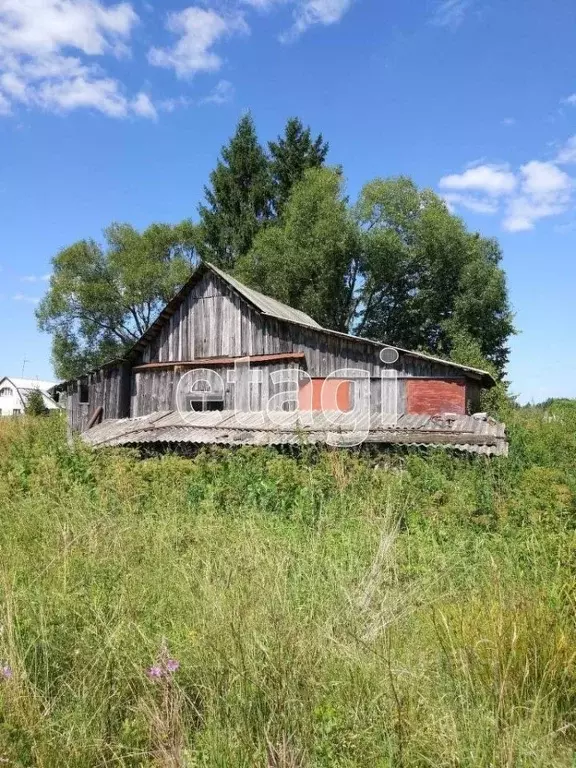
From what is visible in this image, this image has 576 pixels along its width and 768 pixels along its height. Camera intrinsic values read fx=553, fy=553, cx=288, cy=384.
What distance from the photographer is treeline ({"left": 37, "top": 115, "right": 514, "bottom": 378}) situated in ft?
103

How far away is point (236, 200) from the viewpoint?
3803 cm

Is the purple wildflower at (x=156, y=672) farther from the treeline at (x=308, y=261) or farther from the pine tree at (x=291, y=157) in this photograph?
the pine tree at (x=291, y=157)

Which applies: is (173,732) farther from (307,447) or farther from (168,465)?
(307,447)

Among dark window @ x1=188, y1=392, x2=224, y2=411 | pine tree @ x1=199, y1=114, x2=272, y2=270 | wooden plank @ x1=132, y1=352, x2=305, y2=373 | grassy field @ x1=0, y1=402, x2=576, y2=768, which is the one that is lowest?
grassy field @ x1=0, y1=402, x2=576, y2=768

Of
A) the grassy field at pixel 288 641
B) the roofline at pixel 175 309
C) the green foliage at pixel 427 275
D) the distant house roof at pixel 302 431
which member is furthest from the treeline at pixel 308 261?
the grassy field at pixel 288 641

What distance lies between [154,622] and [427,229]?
31005mm

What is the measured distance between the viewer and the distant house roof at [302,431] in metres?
9.96

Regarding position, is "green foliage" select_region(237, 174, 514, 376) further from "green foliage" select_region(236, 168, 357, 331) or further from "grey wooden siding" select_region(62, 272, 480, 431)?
"grey wooden siding" select_region(62, 272, 480, 431)

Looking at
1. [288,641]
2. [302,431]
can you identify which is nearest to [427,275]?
[302,431]

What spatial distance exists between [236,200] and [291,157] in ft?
16.2

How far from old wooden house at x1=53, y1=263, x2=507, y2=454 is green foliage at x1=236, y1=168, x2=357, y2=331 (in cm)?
1336

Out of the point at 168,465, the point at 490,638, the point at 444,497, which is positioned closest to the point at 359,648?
the point at 490,638

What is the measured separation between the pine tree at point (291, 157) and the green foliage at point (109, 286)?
6737mm

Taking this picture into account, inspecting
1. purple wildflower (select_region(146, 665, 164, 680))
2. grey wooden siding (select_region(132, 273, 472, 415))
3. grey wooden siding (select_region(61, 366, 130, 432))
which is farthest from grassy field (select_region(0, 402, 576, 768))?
grey wooden siding (select_region(61, 366, 130, 432))
